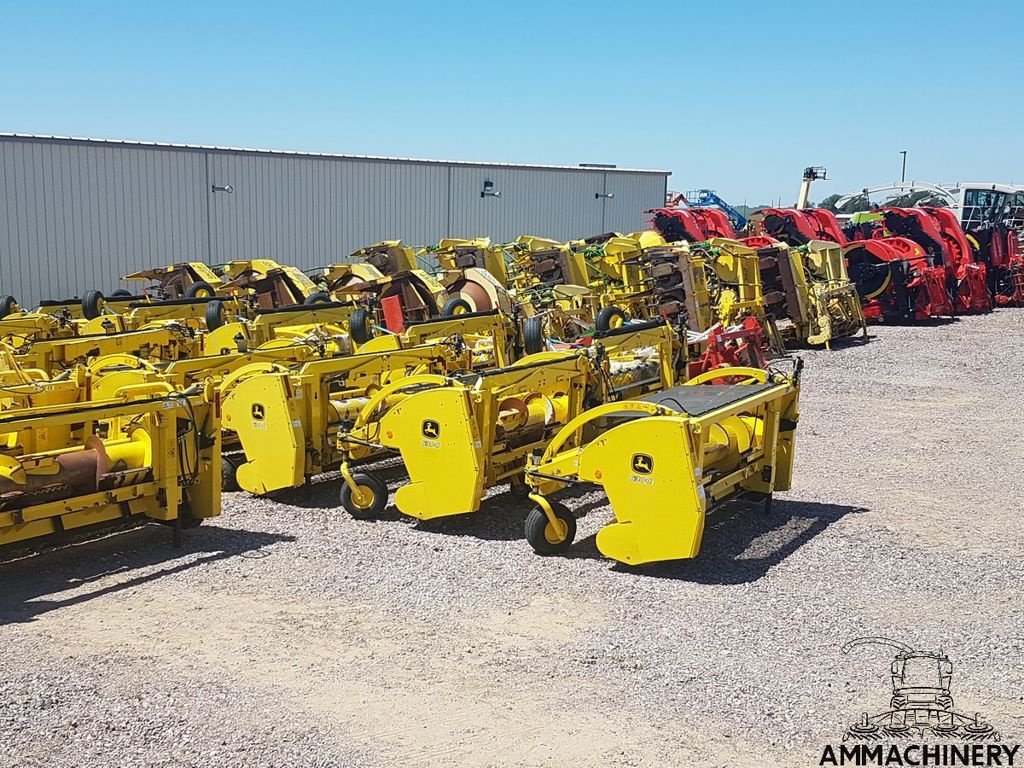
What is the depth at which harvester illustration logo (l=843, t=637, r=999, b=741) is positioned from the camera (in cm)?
448

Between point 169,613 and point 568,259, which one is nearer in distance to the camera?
point 169,613

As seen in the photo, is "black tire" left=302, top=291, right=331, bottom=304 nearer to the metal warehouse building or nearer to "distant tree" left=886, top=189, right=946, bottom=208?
the metal warehouse building

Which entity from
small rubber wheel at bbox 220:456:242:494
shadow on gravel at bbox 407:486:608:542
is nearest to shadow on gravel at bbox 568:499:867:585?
shadow on gravel at bbox 407:486:608:542

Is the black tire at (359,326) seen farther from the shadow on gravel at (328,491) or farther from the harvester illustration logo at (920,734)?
the harvester illustration logo at (920,734)

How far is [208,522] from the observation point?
305 inches

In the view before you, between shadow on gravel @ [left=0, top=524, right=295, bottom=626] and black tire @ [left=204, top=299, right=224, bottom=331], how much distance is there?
5.69 meters

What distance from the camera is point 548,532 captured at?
6914mm

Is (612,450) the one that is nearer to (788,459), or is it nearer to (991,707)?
(788,459)

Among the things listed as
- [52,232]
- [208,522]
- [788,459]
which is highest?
[52,232]

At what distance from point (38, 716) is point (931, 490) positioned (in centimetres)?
669

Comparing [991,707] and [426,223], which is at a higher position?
[426,223]

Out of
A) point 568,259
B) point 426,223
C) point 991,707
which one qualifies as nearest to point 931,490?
point 991,707

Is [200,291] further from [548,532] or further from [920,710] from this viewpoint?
[920,710]

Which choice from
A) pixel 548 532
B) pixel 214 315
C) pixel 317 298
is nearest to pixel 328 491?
pixel 548 532
